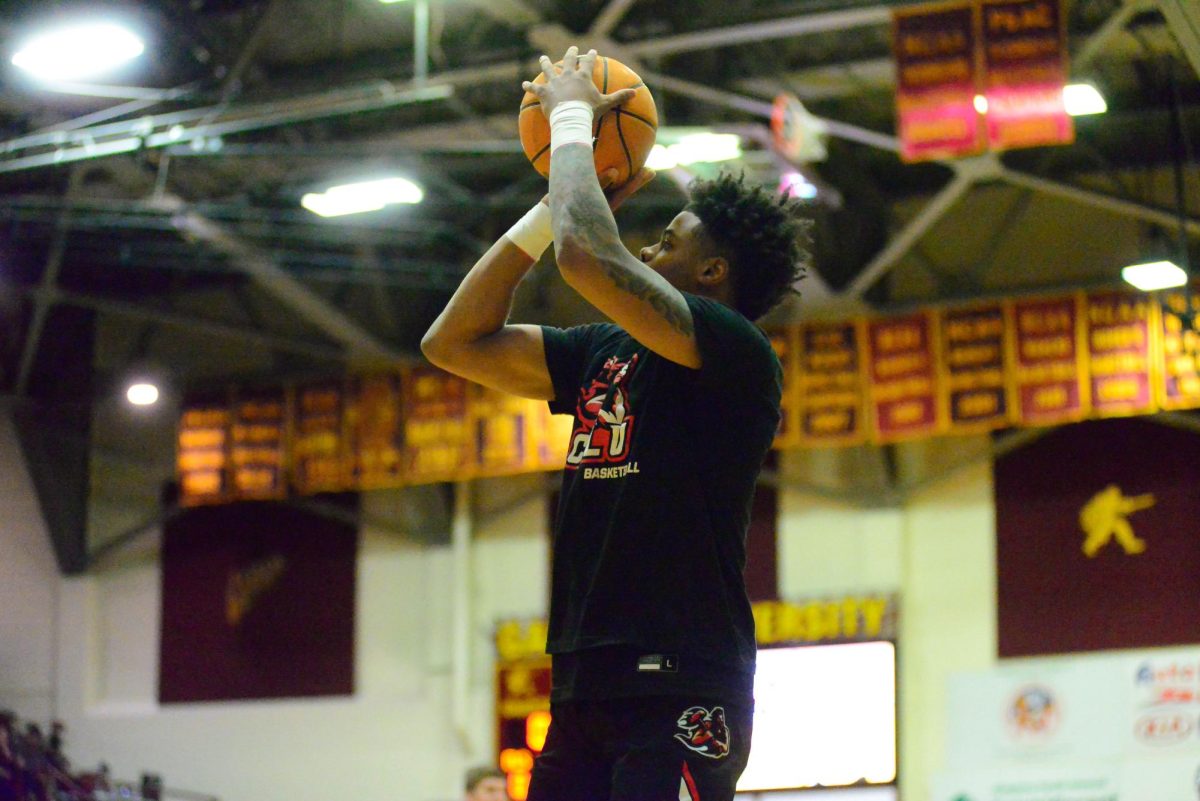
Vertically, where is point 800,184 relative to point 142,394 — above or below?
above

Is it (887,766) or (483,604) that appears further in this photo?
(483,604)

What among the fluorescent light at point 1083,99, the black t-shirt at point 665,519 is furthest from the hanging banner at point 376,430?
the black t-shirt at point 665,519

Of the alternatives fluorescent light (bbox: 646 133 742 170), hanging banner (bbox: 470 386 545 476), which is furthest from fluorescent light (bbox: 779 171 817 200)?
hanging banner (bbox: 470 386 545 476)

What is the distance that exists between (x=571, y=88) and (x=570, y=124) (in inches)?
4.6

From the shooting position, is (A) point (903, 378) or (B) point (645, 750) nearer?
(B) point (645, 750)

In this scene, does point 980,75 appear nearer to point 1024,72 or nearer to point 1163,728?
point 1024,72

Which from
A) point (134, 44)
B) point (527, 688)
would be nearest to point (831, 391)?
point (527, 688)

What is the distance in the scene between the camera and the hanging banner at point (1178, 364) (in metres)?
12.2

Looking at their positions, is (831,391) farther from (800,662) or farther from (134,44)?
(134,44)

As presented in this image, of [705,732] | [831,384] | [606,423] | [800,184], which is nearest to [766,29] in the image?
[800,184]

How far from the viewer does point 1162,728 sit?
1282cm

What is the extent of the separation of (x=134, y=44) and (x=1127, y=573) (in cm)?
858

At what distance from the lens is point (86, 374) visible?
1806cm

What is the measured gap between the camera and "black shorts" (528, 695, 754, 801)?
3.03m
